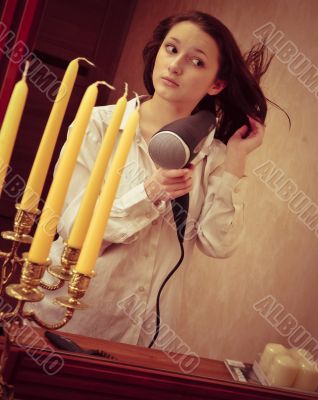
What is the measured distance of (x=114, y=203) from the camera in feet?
1.73

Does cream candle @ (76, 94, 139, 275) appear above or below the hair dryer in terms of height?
below

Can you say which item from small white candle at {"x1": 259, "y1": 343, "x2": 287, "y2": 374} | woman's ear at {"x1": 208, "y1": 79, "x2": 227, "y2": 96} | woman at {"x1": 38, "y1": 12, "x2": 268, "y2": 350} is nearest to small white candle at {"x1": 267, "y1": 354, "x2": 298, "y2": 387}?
small white candle at {"x1": 259, "y1": 343, "x2": 287, "y2": 374}

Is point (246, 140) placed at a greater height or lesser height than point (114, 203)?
greater

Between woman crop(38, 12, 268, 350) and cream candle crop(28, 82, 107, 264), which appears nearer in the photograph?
cream candle crop(28, 82, 107, 264)

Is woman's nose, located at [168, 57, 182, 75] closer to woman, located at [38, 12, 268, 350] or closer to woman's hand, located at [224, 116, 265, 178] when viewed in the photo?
woman, located at [38, 12, 268, 350]

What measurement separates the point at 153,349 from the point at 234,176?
24 cm

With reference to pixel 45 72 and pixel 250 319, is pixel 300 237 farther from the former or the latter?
pixel 45 72

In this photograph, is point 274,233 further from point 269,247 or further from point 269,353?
point 269,353

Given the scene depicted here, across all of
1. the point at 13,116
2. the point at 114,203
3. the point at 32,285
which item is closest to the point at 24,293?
the point at 32,285

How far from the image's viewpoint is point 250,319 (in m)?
0.60

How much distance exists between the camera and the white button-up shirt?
54cm

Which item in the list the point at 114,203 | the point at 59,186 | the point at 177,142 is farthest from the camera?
the point at 114,203

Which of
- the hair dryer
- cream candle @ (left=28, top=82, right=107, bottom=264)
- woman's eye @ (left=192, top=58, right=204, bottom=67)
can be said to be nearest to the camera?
cream candle @ (left=28, top=82, right=107, bottom=264)

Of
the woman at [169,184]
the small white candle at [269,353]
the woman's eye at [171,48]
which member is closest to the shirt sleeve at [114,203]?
the woman at [169,184]
